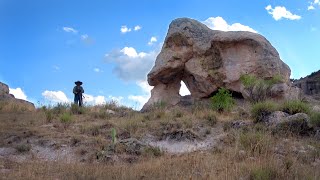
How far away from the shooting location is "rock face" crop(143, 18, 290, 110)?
19.4 meters

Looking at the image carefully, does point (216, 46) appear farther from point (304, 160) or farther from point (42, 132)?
point (304, 160)

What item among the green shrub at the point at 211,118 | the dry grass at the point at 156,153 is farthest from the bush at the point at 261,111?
the green shrub at the point at 211,118

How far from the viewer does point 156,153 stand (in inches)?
399

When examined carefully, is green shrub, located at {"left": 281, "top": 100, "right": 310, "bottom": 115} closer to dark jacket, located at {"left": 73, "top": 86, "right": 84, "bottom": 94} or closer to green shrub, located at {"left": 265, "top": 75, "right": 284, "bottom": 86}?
green shrub, located at {"left": 265, "top": 75, "right": 284, "bottom": 86}

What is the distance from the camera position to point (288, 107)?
45.1 feet

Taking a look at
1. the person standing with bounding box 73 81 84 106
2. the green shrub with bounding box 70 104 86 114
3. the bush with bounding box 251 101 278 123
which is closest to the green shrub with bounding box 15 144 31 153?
the bush with bounding box 251 101 278 123

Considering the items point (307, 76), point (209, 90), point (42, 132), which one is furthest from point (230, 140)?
point (307, 76)

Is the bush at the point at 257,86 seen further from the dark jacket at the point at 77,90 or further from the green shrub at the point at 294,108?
the dark jacket at the point at 77,90

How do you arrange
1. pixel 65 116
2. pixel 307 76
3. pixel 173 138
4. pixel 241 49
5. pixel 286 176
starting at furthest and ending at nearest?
pixel 307 76 < pixel 241 49 < pixel 65 116 < pixel 173 138 < pixel 286 176

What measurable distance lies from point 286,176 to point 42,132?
301 inches

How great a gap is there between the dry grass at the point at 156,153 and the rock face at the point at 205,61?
4654mm

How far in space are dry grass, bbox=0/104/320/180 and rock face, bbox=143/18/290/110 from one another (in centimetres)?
465

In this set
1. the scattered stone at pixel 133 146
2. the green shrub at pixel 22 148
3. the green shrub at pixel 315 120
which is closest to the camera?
the scattered stone at pixel 133 146

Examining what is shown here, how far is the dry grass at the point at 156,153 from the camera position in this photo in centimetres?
745
